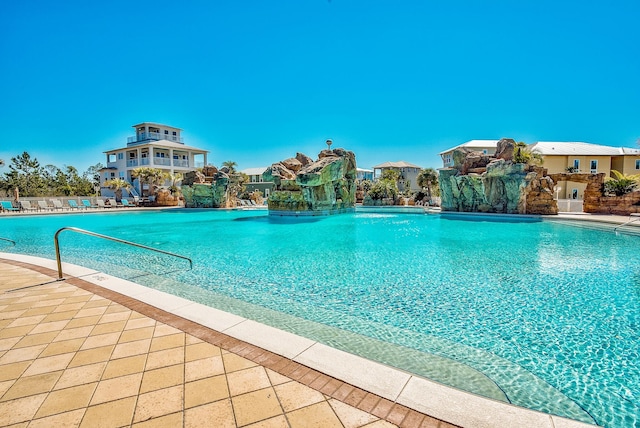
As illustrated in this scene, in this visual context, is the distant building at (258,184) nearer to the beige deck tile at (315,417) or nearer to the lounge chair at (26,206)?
the lounge chair at (26,206)

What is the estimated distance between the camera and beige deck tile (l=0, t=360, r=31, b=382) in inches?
88.1

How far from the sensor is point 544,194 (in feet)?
59.7

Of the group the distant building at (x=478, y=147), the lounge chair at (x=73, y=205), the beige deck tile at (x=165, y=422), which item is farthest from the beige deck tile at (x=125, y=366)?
the distant building at (x=478, y=147)

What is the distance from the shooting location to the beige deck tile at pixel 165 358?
7.79ft

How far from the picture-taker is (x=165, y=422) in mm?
1749

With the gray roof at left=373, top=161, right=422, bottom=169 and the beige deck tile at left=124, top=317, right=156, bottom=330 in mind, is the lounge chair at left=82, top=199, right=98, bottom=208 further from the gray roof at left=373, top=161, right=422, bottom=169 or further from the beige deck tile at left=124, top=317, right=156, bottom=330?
the gray roof at left=373, top=161, right=422, bottom=169

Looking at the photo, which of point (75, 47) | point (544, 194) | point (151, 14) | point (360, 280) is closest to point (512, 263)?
point (360, 280)

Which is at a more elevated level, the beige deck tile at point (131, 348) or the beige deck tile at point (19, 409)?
the beige deck tile at point (19, 409)

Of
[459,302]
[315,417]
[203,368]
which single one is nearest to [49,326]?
[203,368]

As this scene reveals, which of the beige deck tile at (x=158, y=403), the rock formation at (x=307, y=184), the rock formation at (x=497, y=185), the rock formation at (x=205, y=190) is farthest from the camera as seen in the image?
the rock formation at (x=205, y=190)

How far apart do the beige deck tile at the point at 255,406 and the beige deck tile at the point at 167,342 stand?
41.7 inches

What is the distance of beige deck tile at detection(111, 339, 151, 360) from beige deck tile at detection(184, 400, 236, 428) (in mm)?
1044

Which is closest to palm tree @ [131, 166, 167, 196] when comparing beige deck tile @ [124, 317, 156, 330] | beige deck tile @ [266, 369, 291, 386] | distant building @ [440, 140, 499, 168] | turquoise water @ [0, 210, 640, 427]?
turquoise water @ [0, 210, 640, 427]

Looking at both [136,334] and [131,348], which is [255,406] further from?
[136,334]
